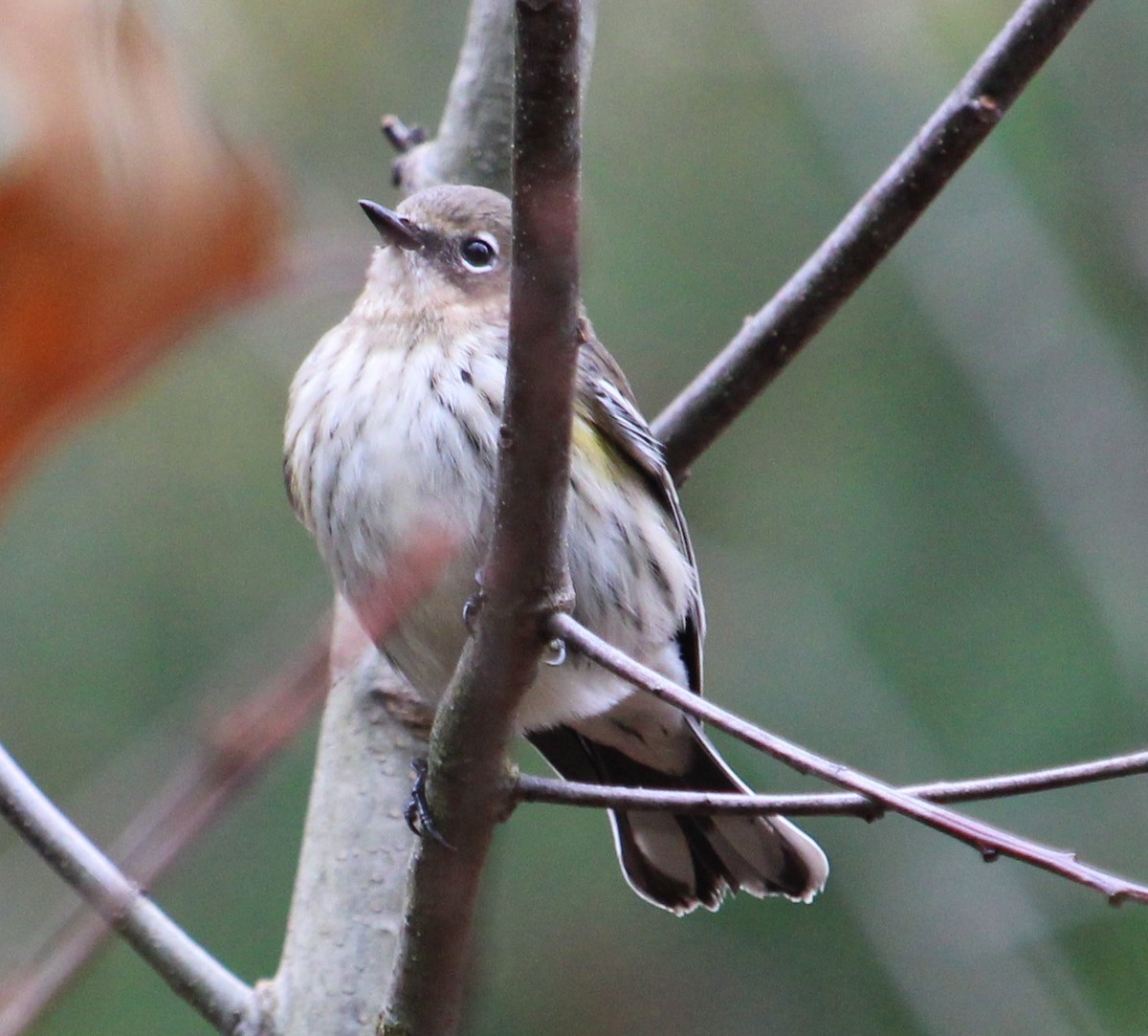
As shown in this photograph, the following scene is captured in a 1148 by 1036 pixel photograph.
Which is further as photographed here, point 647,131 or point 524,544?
point 647,131

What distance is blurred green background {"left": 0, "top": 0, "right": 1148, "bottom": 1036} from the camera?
5.38 m

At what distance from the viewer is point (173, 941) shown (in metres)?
2.62

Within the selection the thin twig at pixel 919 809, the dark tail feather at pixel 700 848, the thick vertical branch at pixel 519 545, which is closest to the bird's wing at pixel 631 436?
the dark tail feather at pixel 700 848

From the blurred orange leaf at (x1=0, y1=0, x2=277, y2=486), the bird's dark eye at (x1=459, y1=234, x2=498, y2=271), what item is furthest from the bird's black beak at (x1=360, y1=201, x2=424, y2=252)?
the blurred orange leaf at (x1=0, y1=0, x2=277, y2=486)

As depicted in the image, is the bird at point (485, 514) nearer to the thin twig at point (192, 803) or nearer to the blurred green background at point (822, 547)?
the thin twig at point (192, 803)

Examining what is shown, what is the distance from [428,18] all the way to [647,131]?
1176mm

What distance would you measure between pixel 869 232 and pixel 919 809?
170 cm

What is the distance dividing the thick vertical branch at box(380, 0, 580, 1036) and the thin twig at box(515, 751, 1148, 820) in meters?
0.11

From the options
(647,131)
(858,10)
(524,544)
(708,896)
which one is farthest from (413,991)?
(647,131)

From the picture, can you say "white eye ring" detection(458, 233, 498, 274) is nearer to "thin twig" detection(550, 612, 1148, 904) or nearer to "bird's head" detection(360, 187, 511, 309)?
"bird's head" detection(360, 187, 511, 309)

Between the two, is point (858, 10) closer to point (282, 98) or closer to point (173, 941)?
point (282, 98)

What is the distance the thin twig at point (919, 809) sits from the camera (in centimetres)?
156

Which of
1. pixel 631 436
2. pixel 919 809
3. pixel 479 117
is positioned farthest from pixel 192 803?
pixel 479 117

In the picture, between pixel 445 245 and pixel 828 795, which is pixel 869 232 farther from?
pixel 828 795
